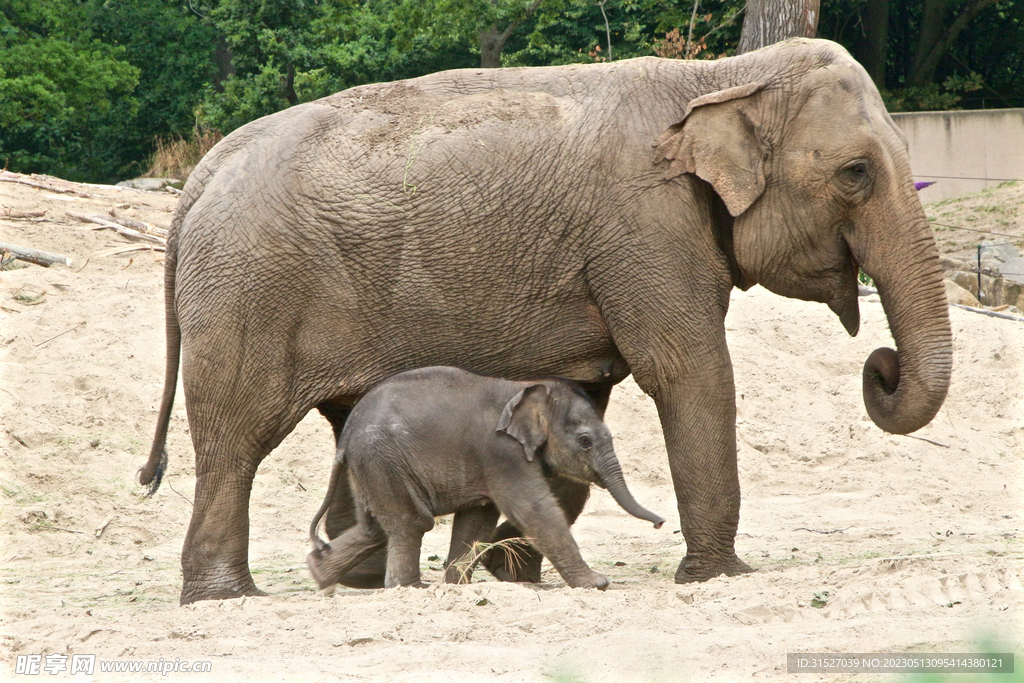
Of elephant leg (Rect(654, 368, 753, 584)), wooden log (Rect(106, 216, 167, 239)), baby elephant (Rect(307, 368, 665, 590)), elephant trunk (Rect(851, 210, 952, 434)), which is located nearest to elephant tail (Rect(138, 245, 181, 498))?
baby elephant (Rect(307, 368, 665, 590))

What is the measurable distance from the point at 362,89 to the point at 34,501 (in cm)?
390

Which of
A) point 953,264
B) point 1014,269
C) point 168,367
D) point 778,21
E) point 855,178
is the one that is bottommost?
point 953,264

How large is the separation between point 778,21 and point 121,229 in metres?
7.45

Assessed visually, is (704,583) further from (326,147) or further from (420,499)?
(326,147)

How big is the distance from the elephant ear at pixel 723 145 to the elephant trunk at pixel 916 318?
69 cm

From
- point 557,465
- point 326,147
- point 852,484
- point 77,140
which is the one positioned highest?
point 326,147

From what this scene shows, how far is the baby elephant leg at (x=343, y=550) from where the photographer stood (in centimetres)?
636

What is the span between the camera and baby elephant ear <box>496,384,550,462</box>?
604 cm

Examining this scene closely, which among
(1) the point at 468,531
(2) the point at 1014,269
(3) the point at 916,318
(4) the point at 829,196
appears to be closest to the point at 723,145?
(4) the point at 829,196

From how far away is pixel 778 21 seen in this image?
40.9 feet

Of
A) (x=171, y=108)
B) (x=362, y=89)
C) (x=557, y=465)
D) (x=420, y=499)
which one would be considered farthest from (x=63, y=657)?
(x=171, y=108)

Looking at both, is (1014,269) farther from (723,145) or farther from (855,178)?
(723,145)

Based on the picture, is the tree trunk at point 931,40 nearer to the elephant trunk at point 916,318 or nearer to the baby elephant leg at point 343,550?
the elephant trunk at point 916,318

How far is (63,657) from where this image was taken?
5051mm
